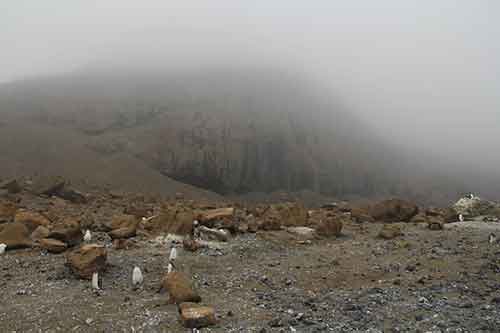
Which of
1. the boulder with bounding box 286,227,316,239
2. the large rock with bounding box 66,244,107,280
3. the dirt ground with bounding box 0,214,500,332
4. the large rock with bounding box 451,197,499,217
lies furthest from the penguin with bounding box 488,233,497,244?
the large rock with bounding box 66,244,107,280

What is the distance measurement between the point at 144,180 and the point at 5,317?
84800 millimetres

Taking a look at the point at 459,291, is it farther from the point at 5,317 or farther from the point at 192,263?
the point at 5,317

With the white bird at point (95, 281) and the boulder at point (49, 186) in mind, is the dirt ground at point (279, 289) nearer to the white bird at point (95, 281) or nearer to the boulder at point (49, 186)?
the white bird at point (95, 281)

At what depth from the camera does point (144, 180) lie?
92.9 metres

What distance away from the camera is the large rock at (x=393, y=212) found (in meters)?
24.5

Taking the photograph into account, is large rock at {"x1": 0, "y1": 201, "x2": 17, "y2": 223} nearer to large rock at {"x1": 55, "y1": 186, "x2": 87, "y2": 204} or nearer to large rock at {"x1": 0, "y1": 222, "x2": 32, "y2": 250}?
large rock at {"x1": 0, "y1": 222, "x2": 32, "y2": 250}

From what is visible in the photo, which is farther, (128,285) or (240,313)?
(128,285)

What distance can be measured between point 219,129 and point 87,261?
125 meters

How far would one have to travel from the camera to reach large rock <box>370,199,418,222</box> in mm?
24531

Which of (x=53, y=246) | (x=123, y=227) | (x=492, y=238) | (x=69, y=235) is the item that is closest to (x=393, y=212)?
(x=492, y=238)

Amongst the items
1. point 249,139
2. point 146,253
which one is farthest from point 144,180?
point 146,253

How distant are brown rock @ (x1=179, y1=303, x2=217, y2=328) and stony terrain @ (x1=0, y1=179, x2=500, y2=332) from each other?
0.13 meters

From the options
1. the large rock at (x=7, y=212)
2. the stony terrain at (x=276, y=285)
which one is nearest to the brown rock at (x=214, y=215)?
the stony terrain at (x=276, y=285)

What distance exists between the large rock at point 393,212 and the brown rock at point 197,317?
16.9m
